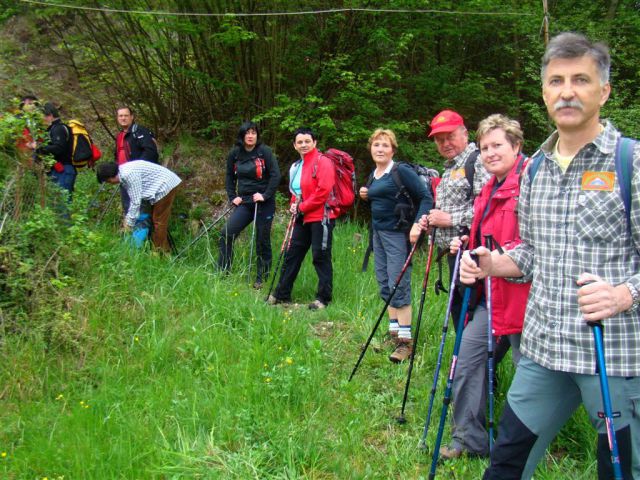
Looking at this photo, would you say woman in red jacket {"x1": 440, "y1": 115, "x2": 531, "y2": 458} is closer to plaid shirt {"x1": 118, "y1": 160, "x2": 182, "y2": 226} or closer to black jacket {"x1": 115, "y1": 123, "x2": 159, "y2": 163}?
plaid shirt {"x1": 118, "y1": 160, "x2": 182, "y2": 226}

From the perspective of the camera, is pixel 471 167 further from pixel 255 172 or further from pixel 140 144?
pixel 140 144

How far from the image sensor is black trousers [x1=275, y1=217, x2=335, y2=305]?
6141mm

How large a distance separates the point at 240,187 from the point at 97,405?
3832 mm

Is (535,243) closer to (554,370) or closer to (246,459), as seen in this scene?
(554,370)

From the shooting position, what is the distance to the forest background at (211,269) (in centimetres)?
334

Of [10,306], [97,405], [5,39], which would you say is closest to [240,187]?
[10,306]

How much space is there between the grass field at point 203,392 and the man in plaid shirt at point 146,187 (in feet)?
3.86

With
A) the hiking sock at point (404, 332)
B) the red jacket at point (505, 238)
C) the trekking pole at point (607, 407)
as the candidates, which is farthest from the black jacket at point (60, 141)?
the trekking pole at point (607, 407)

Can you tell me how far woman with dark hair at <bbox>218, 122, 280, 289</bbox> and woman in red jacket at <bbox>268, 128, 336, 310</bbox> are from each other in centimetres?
67

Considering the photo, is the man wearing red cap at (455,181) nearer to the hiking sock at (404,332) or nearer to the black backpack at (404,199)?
the black backpack at (404,199)

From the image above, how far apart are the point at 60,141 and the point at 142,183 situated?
4.33 ft

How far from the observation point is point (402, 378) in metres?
4.43

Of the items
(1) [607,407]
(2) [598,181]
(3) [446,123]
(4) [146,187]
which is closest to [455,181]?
(3) [446,123]

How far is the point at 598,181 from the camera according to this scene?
2.02m
